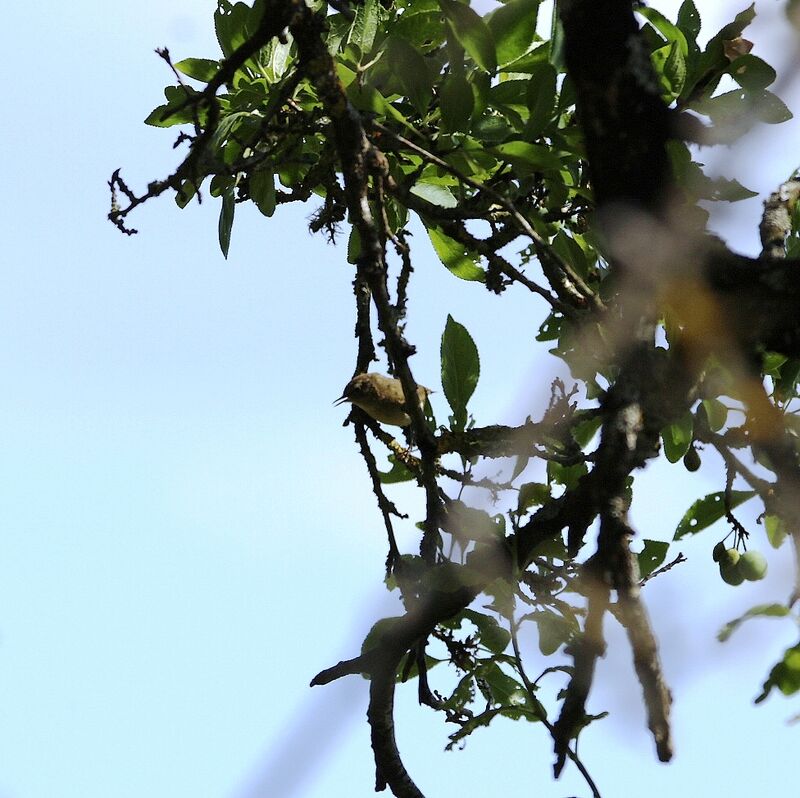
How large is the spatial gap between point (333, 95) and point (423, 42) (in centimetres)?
46

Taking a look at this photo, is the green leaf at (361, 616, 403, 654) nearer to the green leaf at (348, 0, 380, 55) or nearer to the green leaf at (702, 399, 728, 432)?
the green leaf at (702, 399, 728, 432)

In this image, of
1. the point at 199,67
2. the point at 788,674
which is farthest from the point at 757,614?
the point at 199,67

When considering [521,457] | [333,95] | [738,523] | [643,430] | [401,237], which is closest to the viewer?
[643,430]

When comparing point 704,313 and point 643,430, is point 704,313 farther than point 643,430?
No

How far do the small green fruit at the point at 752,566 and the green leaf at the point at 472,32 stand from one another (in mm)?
1184

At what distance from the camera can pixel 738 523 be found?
7.47 feet

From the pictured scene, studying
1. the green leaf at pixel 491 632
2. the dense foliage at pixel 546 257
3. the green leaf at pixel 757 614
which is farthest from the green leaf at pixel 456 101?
the green leaf at pixel 757 614

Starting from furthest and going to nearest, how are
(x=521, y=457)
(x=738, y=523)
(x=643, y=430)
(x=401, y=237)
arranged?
(x=401, y=237) < (x=738, y=523) < (x=521, y=457) < (x=643, y=430)

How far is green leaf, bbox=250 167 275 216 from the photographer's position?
2.38 metres

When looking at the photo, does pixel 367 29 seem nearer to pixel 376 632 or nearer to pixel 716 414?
pixel 716 414

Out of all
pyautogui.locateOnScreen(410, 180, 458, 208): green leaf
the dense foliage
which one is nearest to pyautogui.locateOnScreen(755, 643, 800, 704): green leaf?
the dense foliage

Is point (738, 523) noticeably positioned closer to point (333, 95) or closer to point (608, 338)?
point (608, 338)

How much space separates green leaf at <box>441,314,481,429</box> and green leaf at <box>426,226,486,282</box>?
0.95ft

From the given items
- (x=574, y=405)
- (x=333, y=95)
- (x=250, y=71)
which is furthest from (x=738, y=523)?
(x=250, y=71)
